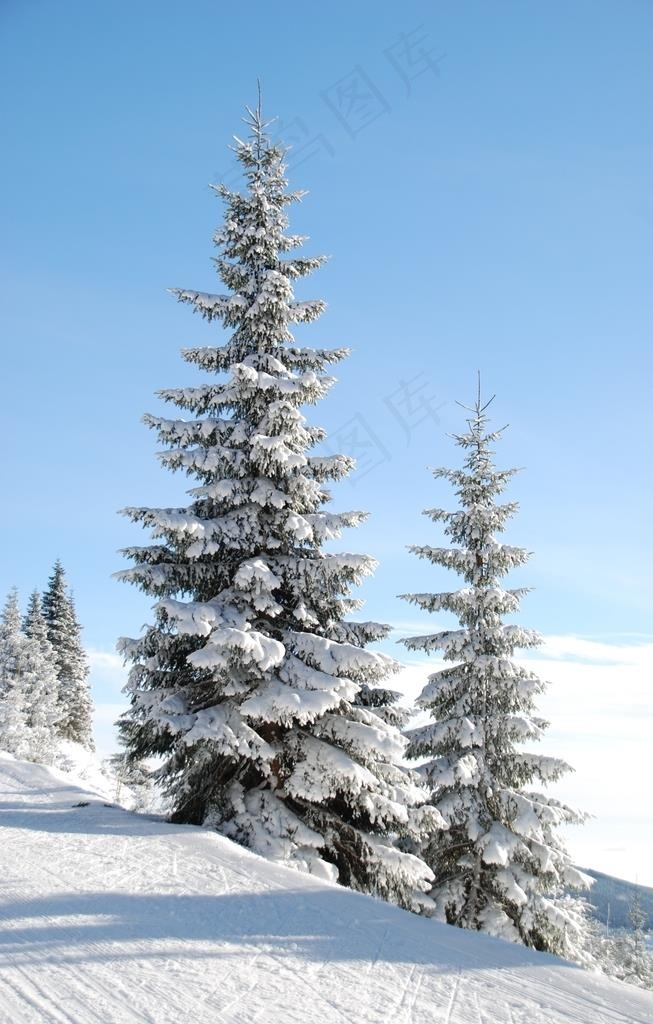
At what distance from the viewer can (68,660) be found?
4875 cm

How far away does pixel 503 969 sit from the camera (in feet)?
18.5

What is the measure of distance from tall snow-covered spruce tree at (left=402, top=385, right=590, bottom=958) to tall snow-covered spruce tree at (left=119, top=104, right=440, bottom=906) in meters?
2.26

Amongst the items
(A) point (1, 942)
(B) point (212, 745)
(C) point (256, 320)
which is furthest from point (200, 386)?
(A) point (1, 942)

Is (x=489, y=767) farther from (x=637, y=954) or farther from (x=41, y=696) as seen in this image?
(x=637, y=954)

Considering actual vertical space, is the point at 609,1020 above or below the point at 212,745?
below

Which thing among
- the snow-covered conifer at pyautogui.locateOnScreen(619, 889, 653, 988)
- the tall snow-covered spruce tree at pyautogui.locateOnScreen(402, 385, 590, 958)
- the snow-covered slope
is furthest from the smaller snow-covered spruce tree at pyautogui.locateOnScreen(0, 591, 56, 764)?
the snow-covered conifer at pyautogui.locateOnScreen(619, 889, 653, 988)

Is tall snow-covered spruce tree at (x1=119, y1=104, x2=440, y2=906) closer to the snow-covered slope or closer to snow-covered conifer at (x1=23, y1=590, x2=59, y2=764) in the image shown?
the snow-covered slope

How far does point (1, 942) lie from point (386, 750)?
6.02 m

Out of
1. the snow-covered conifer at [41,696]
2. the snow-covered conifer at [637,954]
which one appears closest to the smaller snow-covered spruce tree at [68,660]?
the snow-covered conifer at [41,696]

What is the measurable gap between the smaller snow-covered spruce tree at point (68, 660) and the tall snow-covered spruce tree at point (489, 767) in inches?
1514

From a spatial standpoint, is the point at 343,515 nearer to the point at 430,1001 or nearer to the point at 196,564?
Result: the point at 196,564

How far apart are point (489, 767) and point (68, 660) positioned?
4125 cm

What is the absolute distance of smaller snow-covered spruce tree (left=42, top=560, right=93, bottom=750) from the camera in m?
47.8

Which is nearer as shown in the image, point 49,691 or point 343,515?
point 343,515
